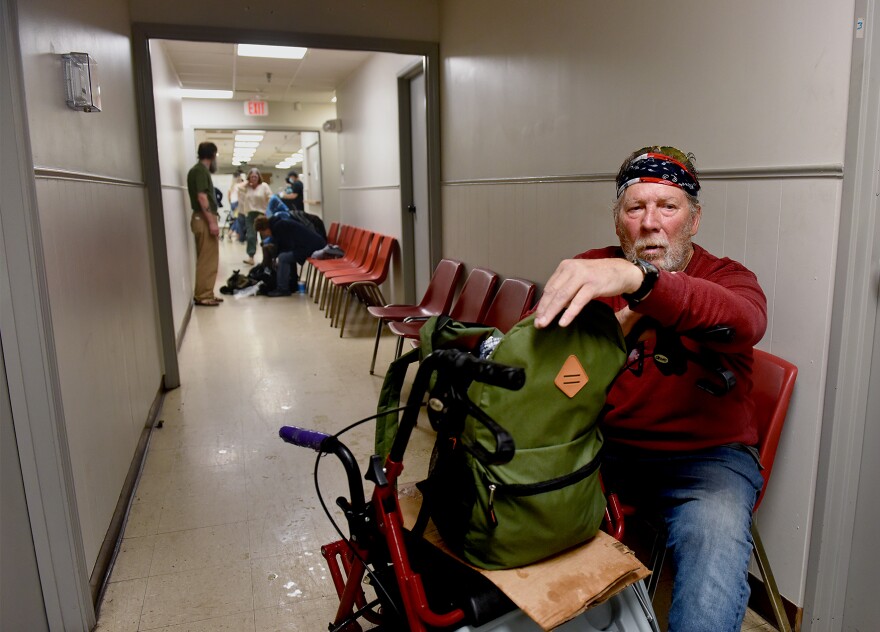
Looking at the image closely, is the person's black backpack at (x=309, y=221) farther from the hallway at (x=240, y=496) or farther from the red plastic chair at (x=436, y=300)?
the red plastic chair at (x=436, y=300)

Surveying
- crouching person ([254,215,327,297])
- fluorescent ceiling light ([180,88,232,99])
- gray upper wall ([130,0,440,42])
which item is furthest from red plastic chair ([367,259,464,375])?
fluorescent ceiling light ([180,88,232,99])

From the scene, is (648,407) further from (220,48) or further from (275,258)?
(275,258)

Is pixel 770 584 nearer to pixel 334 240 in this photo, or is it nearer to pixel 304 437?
A: pixel 304 437

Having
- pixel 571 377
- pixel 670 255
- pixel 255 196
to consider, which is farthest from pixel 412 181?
pixel 255 196

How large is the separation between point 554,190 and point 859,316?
160cm

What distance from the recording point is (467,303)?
11.8ft

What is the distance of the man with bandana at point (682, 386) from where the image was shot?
4.00ft

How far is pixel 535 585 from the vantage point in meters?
1.15

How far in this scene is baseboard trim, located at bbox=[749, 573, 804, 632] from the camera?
5.78 feet

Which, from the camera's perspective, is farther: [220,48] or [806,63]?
[220,48]

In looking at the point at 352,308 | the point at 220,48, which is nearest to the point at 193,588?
the point at 352,308

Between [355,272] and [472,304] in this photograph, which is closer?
[472,304]

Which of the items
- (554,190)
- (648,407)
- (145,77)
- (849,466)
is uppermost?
(145,77)

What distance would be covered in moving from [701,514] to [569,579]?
0.44 meters
